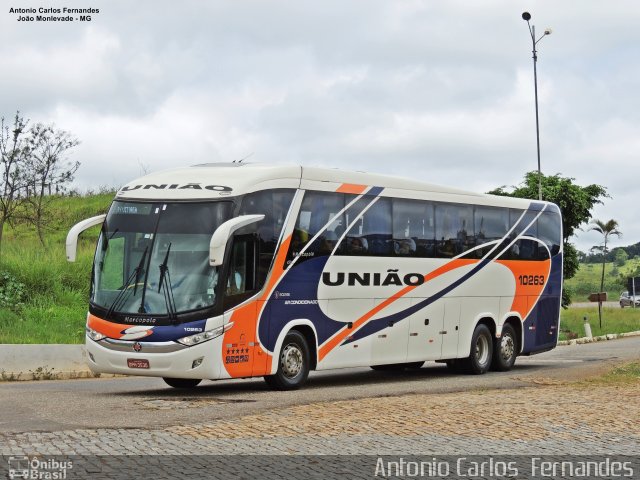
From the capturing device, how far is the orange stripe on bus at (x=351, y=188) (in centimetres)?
1981

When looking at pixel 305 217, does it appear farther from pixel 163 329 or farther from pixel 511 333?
pixel 511 333

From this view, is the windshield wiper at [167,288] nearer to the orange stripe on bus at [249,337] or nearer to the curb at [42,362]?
the orange stripe on bus at [249,337]

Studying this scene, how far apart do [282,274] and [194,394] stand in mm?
2356

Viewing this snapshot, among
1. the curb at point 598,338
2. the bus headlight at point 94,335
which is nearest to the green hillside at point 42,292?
the bus headlight at point 94,335

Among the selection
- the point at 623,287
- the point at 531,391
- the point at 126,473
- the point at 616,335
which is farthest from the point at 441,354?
the point at 623,287

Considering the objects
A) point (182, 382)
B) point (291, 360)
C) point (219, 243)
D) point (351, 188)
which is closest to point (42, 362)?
point (182, 382)

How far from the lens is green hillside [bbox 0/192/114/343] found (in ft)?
81.4

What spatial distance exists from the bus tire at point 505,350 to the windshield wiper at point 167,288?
952 cm

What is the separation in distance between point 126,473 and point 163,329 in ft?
24.8

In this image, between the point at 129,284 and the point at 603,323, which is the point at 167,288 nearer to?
the point at 129,284

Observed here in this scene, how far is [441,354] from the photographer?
22.6 metres

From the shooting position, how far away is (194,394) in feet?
58.2

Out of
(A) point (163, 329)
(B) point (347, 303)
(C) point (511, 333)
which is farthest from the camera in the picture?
(C) point (511, 333)

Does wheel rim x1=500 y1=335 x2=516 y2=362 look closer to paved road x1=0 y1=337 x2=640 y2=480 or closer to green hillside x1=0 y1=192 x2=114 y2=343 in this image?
paved road x1=0 y1=337 x2=640 y2=480
